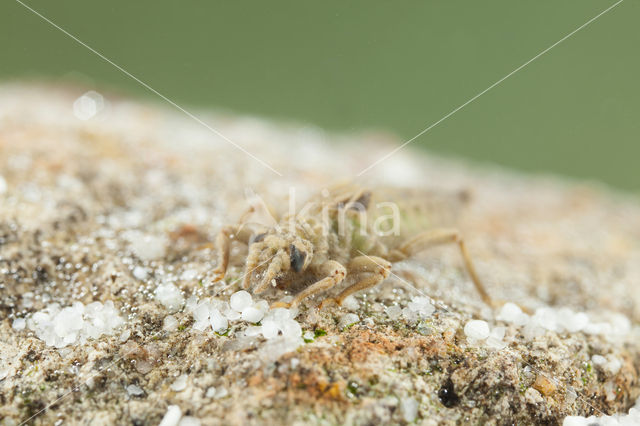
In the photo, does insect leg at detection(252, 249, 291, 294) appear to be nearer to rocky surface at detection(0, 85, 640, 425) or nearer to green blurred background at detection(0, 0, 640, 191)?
rocky surface at detection(0, 85, 640, 425)

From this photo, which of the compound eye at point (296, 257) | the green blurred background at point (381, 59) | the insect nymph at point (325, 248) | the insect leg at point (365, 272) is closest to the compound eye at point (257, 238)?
the insect nymph at point (325, 248)

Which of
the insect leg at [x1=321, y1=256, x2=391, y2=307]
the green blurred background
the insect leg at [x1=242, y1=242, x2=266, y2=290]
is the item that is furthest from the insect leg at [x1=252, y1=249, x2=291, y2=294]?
the green blurred background

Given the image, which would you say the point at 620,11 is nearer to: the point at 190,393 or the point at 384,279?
the point at 384,279

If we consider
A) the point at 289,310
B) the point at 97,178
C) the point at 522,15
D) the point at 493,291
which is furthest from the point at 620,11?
the point at 97,178

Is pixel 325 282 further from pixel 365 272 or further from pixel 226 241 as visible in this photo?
pixel 226 241

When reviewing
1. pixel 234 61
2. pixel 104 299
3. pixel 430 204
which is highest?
pixel 234 61

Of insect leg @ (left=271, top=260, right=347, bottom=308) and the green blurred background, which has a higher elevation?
the green blurred background

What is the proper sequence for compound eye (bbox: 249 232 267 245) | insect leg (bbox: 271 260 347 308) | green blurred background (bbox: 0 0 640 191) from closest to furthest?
1. insect leg (bbox: 271 260 347 308)
2. compound eye (bbox: 249 232 267 245)
3. green blurred background (bbox: 0 0 640 191)
